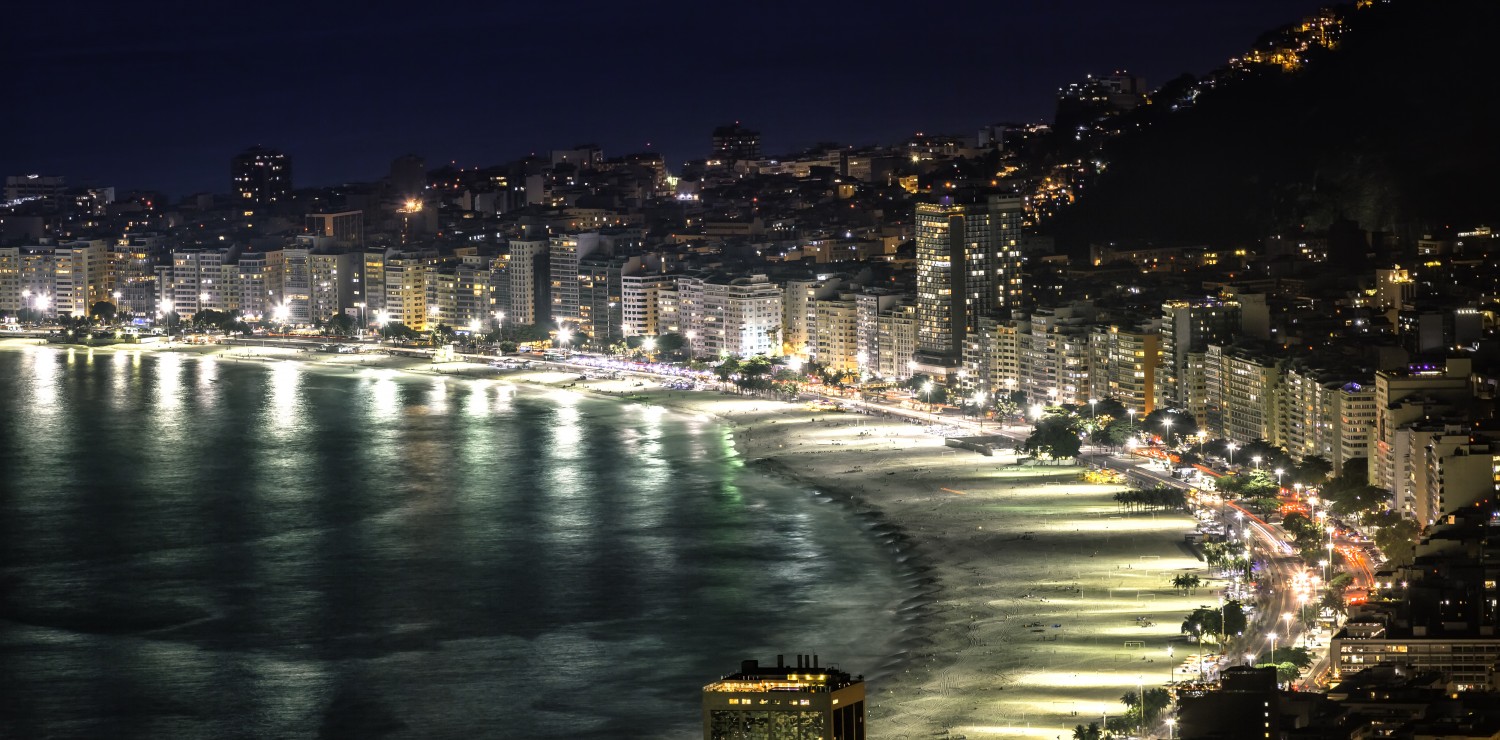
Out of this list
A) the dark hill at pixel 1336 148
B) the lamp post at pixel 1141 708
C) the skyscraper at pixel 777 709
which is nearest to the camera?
the skyscraper at pixel 777 709

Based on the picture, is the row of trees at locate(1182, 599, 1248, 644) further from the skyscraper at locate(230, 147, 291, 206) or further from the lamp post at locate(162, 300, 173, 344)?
the skyscraper at locate(230, 147, 291, 206)

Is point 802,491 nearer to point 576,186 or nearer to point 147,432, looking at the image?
point 147,432

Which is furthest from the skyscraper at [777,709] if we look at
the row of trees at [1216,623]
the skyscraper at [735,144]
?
the skyscraper at [735,144]

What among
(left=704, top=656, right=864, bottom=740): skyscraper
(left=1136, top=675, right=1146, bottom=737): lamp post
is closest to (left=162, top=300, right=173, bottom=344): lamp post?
(left=1136, top=675, right=1146, bottom=737): lamp post

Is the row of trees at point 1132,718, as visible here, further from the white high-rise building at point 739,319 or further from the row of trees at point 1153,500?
the white high-rise building at point 739,319

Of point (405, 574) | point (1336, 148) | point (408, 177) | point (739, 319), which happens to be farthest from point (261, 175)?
point (405, 574)

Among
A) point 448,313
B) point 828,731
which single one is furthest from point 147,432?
point 828,731
